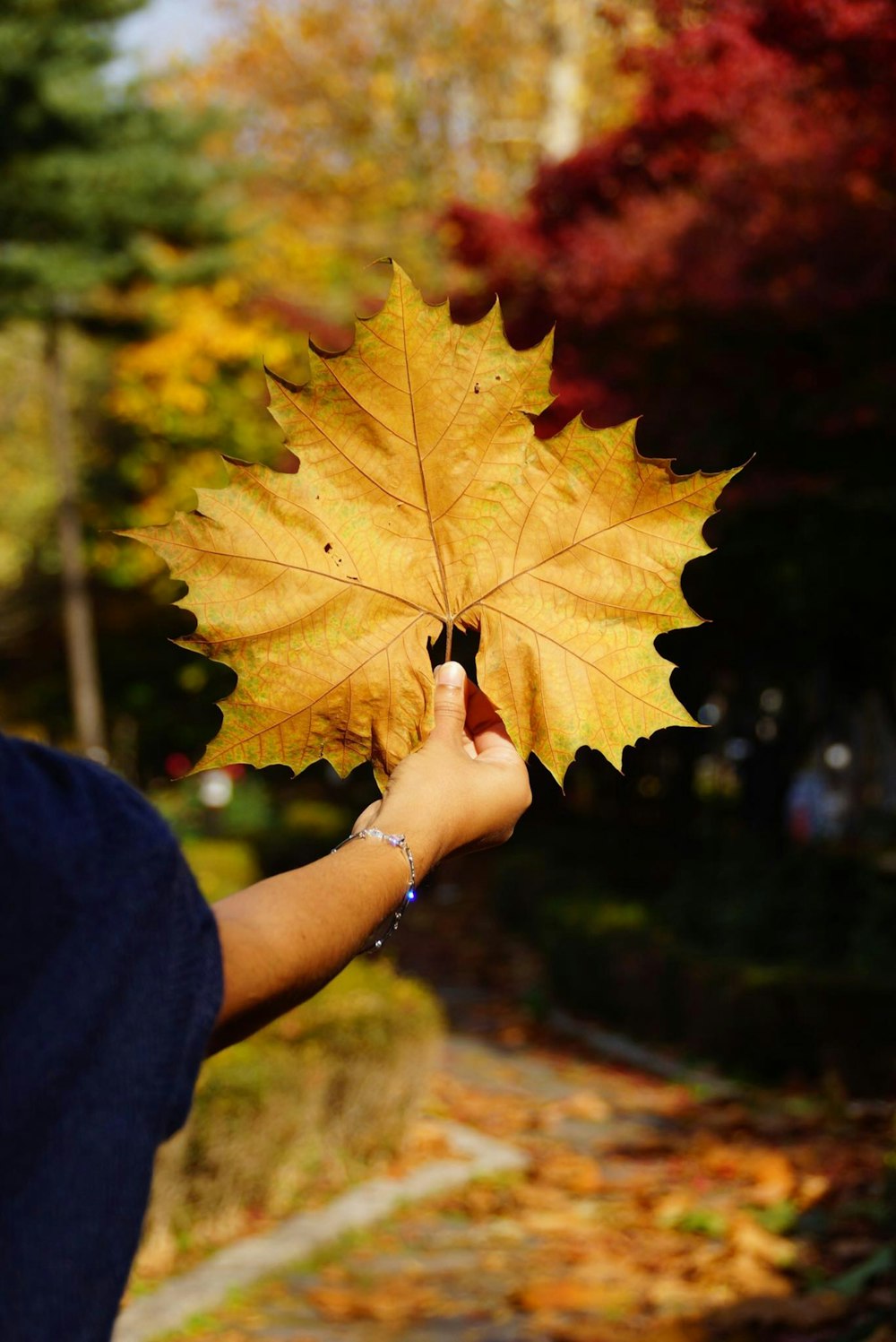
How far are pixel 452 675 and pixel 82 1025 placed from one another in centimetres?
62

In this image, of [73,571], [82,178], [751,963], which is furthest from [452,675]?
[73,571]

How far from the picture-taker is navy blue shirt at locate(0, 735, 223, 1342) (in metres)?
1.00

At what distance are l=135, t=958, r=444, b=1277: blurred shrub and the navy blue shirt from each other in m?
4.84

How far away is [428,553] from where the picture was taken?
5.16ft

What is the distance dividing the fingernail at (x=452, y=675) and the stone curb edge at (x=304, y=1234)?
4.24 m

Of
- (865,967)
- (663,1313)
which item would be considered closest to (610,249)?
(865,967)

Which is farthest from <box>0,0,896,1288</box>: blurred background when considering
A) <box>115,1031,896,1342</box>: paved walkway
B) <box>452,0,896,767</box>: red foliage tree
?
<box>115,1031,896,1342</box>: paved walkway

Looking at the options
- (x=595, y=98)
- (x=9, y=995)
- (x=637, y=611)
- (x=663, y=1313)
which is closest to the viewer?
(x=9, y=995)

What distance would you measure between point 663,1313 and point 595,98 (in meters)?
24.6

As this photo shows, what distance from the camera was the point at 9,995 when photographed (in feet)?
3.30

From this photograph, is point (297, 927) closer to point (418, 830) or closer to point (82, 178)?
point (418, 830)

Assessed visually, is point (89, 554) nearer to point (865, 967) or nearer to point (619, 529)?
point (865, 967)

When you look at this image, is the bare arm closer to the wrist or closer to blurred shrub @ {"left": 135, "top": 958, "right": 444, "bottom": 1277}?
the wrist

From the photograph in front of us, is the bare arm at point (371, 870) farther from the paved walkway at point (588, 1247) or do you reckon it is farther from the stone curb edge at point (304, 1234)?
the stone curb edge at point (304, 1234)
